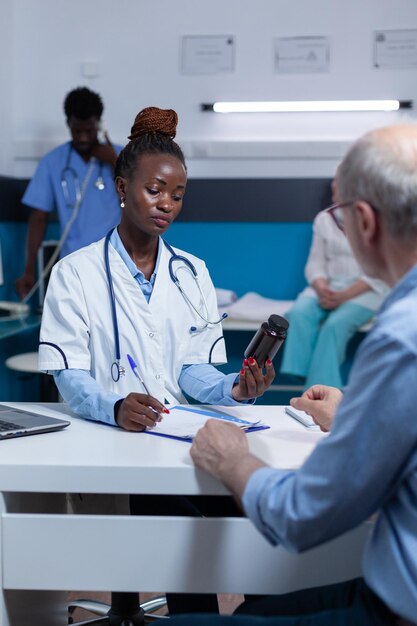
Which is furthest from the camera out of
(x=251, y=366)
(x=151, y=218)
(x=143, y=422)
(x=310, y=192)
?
(x=310, y=192)

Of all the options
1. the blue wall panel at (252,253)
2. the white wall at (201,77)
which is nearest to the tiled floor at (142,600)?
the blue wall panel at (252,253)

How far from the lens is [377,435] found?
866 millimetres

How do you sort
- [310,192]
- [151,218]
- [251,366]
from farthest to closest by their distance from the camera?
[310,192]
[151,218]
[251,366]

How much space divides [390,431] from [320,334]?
2.80m

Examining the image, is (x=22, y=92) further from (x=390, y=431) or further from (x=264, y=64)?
(x=390, y=431)

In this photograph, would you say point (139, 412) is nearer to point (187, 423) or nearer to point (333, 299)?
point (187, 423)

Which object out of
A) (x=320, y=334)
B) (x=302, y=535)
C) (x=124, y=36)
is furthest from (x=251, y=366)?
(x=124, y=36)

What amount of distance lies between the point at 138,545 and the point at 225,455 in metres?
0.19

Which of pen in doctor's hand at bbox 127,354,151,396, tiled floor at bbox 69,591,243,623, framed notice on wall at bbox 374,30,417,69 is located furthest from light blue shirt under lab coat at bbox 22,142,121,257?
pen in doctor's hand at bbox 127,354,151,396

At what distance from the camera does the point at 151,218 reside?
5.46 feet

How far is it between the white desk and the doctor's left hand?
301 mm

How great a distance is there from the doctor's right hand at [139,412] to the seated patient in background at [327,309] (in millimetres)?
2266

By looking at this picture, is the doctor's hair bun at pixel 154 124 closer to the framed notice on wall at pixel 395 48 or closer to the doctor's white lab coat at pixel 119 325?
the doctor's white lab coat at pixel 119 325

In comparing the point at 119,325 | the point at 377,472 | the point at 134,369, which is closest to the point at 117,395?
the point at 134,369
